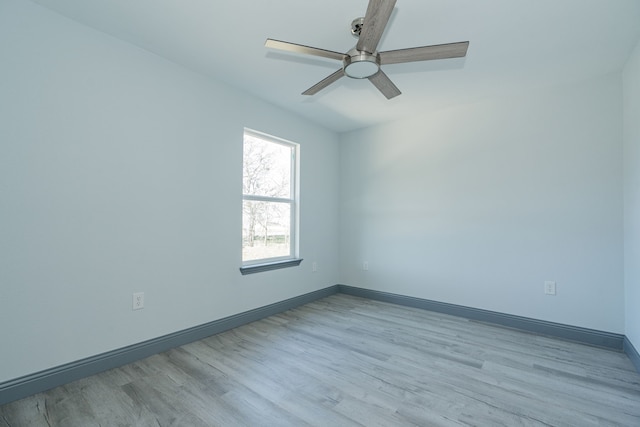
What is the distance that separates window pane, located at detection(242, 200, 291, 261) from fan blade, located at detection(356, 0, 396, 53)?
2.00 m

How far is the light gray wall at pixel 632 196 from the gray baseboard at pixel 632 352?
40 millimetres

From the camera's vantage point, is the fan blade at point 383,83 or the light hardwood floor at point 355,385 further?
the fan blade at point 383,83

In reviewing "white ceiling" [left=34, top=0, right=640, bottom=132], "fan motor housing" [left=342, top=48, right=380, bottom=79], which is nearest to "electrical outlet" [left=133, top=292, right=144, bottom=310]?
"white ceiling" [left=34, top=0, right=640, bottom=132]

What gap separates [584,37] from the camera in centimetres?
205

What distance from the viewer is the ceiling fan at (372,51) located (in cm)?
146

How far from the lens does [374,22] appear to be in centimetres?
148

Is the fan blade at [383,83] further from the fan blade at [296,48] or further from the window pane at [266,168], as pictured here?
the window pane at [266,168]

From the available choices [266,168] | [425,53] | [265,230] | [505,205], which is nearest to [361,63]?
[425,53]

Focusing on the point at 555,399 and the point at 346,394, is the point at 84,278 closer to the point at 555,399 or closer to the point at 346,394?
the point at 346,394

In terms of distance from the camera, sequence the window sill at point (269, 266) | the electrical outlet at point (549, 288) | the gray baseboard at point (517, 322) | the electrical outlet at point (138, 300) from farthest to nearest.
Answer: the window sill at point (269, 266), the electrical outlet at point (549, 288), the gray baseboard at point (517, 322), the electrical outlet at point (138, 300)

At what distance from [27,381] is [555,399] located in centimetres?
315

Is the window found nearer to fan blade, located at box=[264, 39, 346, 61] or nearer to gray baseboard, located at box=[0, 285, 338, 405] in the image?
gray baseboard, located at box=[0, 285, 338, 405]

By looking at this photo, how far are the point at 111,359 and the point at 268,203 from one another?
6.46 feet

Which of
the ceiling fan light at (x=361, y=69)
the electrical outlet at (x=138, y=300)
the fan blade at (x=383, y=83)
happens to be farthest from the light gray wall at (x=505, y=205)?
the electrical outlet at (x=138, y=300)
